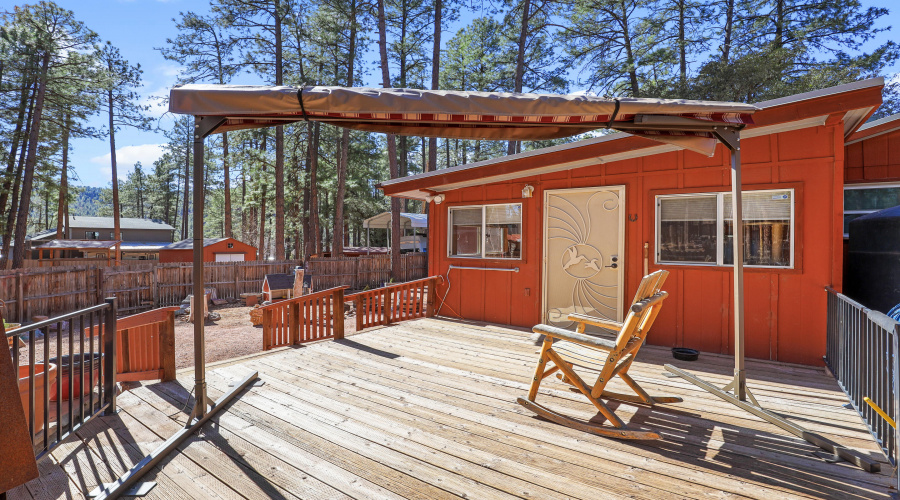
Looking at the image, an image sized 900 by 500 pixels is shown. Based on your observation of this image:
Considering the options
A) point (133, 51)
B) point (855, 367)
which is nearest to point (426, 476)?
point (855, 367)

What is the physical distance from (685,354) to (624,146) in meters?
2.28

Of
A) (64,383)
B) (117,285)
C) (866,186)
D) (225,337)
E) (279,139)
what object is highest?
(279,139)

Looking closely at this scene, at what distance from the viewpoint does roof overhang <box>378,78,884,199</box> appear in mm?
3584

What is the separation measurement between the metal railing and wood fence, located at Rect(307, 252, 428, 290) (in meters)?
11.0

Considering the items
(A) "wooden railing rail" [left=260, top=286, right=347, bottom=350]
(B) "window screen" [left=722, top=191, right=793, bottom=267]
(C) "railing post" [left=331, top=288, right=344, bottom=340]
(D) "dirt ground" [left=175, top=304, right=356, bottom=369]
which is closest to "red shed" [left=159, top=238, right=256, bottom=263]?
(D) "dirt ground" [left=175, top=304, right=356, bottom=369]

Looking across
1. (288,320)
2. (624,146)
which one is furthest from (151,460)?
(624,146)

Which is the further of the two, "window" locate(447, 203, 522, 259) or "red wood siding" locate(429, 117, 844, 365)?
"window" locate(447, 203, 522, 259)

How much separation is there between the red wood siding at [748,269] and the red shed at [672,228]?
1cm

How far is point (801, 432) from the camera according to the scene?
2.56 m

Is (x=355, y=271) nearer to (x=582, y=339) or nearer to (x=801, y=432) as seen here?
(x=582, y=339)

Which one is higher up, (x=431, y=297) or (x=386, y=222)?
(x=386, y=222)

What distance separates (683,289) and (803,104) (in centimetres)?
209

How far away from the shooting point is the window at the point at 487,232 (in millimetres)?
6121

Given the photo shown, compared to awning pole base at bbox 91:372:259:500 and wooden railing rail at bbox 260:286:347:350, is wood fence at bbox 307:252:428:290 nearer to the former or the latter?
wooden railing rail at bbox 260:286:347:350
